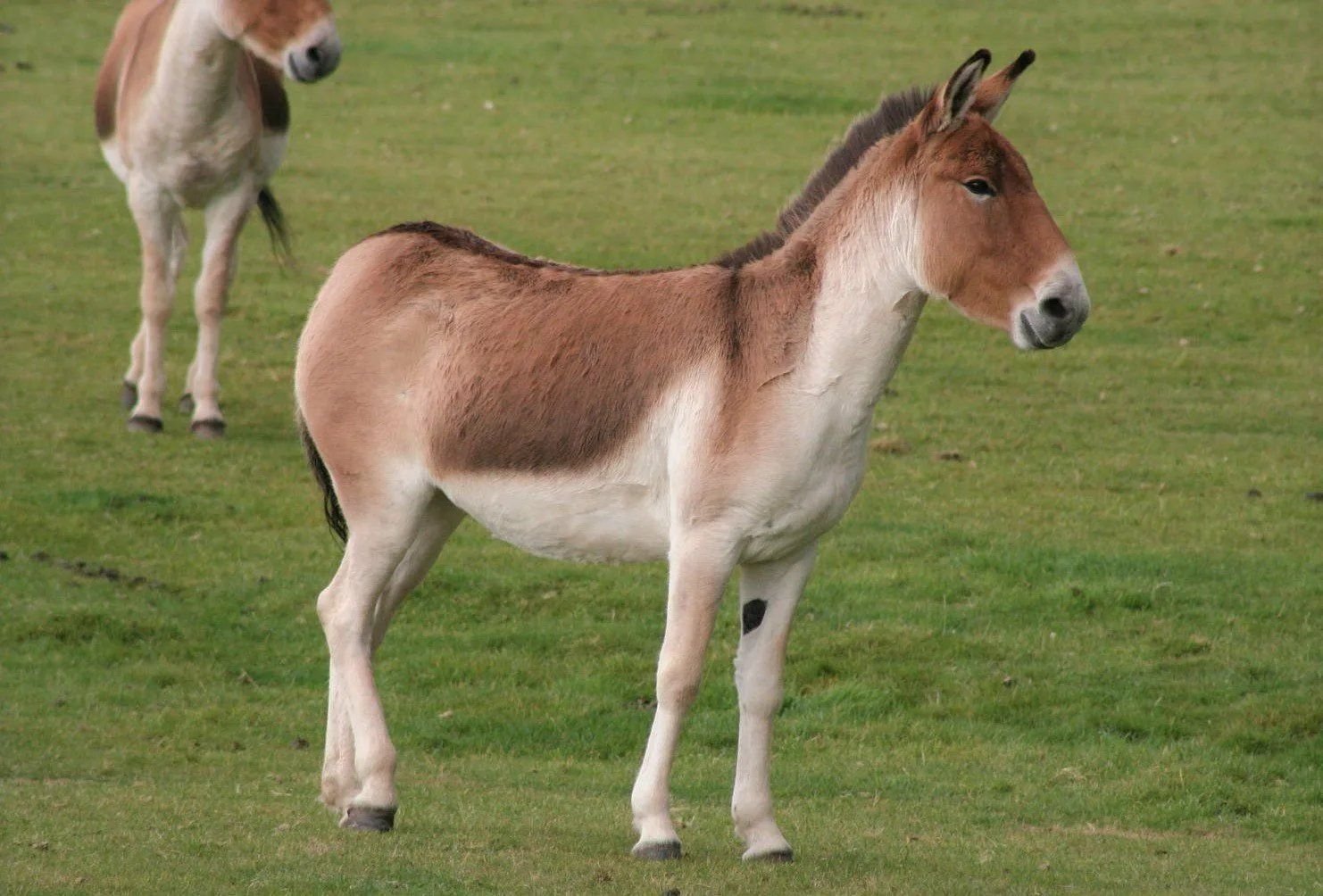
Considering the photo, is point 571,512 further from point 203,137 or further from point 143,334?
point 143,334

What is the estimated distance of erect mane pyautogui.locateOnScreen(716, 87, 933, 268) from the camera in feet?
21.6

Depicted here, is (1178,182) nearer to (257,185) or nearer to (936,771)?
(257,185)

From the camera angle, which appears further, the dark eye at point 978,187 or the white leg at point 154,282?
the white leg at point 154,282

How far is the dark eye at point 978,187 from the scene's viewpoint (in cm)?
615

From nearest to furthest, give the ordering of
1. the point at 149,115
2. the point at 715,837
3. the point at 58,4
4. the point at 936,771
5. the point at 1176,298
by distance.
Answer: the point at 715,837, the point at 936,771, the point at 149,115, the point at 1176,298, the point at 58,4

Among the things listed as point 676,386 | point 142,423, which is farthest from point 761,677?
point 142,423

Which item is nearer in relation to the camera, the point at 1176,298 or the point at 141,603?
the point at 141,603

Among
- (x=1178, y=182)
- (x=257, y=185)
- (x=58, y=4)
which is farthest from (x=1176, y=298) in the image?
(x=58, y=4)

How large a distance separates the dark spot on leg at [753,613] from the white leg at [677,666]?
0.25 metres

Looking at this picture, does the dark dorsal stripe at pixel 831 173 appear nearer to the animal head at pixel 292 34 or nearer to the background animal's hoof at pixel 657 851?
the background animal's hoof at pixel 657 851

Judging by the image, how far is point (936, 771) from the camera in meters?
9.05

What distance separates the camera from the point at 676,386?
21.1ft

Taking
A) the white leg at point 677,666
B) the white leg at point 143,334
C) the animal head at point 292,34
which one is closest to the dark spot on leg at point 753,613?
the white leg at point 677,666

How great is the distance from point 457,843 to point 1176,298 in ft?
44.6
